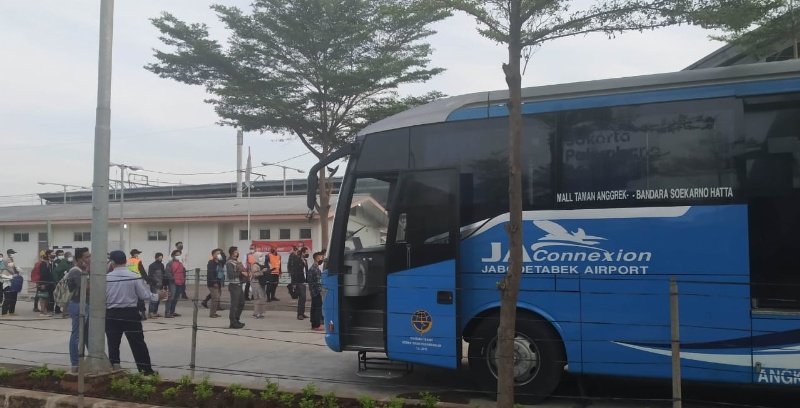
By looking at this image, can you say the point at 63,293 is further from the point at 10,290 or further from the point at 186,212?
the point at 186,212

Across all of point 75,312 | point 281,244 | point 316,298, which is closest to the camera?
point 75,312

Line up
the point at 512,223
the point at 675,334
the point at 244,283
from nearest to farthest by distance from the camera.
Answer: the point at 512,223, the point at 675,334, the point at 244,283

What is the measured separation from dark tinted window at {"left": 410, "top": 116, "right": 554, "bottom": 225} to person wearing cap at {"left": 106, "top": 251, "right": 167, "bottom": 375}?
3.93 m

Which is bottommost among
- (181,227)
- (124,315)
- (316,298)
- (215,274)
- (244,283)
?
(316,298)

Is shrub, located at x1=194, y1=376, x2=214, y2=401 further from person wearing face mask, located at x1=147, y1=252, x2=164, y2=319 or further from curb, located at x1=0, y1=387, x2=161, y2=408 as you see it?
person wearing face mask, located at x1=147, y1=252, x2=164, y2=319

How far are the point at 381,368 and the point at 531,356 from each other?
6.81 feet

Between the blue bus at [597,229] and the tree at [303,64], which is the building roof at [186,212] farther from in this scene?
the blue bus at [597,229]

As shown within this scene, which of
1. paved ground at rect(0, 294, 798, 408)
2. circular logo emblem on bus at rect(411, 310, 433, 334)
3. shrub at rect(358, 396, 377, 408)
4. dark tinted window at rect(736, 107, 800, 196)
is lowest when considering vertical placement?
paved ground at rect(0, 294, 798, 408)

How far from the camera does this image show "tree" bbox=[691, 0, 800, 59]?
17.5 ft

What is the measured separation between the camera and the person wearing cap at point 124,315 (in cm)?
798

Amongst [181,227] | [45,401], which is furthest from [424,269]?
[181,227]

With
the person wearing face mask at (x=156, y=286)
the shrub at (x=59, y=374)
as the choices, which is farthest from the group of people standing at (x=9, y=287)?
the shrub at (x=59, y=374)

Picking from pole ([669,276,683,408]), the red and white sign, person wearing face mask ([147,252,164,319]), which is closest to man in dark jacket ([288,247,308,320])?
person wearing face mask ([147,252,164,319])

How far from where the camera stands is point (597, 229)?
265 inches
